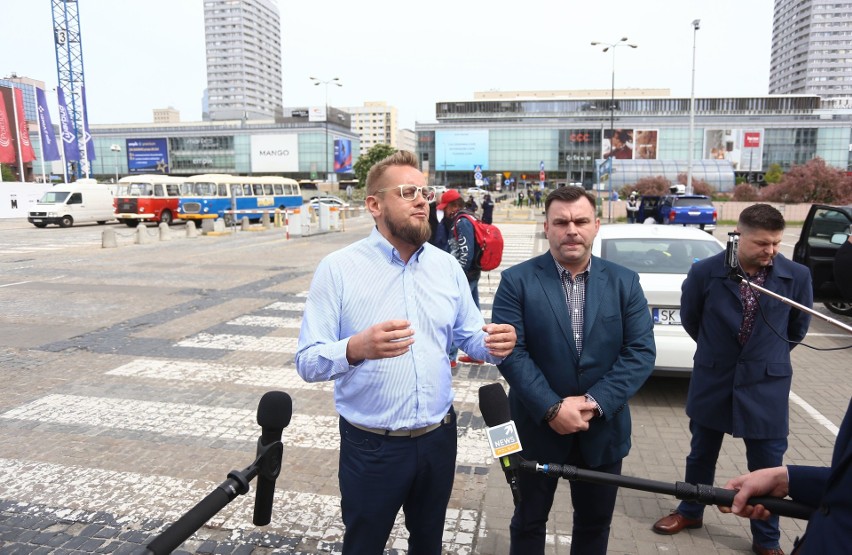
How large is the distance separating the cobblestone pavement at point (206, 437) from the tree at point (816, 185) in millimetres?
34713

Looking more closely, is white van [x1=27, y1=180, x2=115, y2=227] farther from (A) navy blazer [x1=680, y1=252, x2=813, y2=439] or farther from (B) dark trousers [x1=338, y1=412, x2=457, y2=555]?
(A) navy blazer [x1=680, y1=252, x2=813, y2=439]

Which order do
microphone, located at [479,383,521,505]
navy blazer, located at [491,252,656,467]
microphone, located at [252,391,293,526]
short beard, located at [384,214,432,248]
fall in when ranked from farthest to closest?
1. navy blazer, located at [491,252,656,467]
2. short beard, located at [384,214,432,248]
3. microphone, located at [479,383,521,505]
4. microphone, located at [252,391,293,526]

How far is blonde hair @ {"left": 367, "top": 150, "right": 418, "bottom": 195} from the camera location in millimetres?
2463

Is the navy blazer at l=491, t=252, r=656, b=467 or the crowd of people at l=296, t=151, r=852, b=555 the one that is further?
the navy blazer at l=491, t=252, r=656, b=467

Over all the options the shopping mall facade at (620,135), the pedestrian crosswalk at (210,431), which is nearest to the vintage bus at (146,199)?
the pedestrian crosswalk at (210,431)

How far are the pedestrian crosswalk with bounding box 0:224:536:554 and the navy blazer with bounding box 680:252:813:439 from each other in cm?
161

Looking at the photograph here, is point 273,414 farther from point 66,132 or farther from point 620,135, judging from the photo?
point 620,135

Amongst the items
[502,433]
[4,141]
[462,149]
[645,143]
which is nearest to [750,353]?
[502,433]

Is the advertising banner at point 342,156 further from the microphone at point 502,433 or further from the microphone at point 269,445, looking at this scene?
the microphone at point 269,445

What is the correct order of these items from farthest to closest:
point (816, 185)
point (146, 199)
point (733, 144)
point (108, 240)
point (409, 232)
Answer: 1. point (733, 144)
2. point (816, 185)
3. point (146, 199)
4. point (108, 240)
5. point (409, 232)

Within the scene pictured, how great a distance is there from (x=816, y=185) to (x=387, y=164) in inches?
1743

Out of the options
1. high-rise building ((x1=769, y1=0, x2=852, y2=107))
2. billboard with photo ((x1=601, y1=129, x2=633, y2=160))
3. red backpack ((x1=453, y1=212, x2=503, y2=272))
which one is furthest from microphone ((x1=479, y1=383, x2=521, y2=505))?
high-rise building ((x1=769, y1=0, x2=852, y2=107))

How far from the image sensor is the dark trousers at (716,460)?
3.35m

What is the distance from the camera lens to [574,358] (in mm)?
2725
